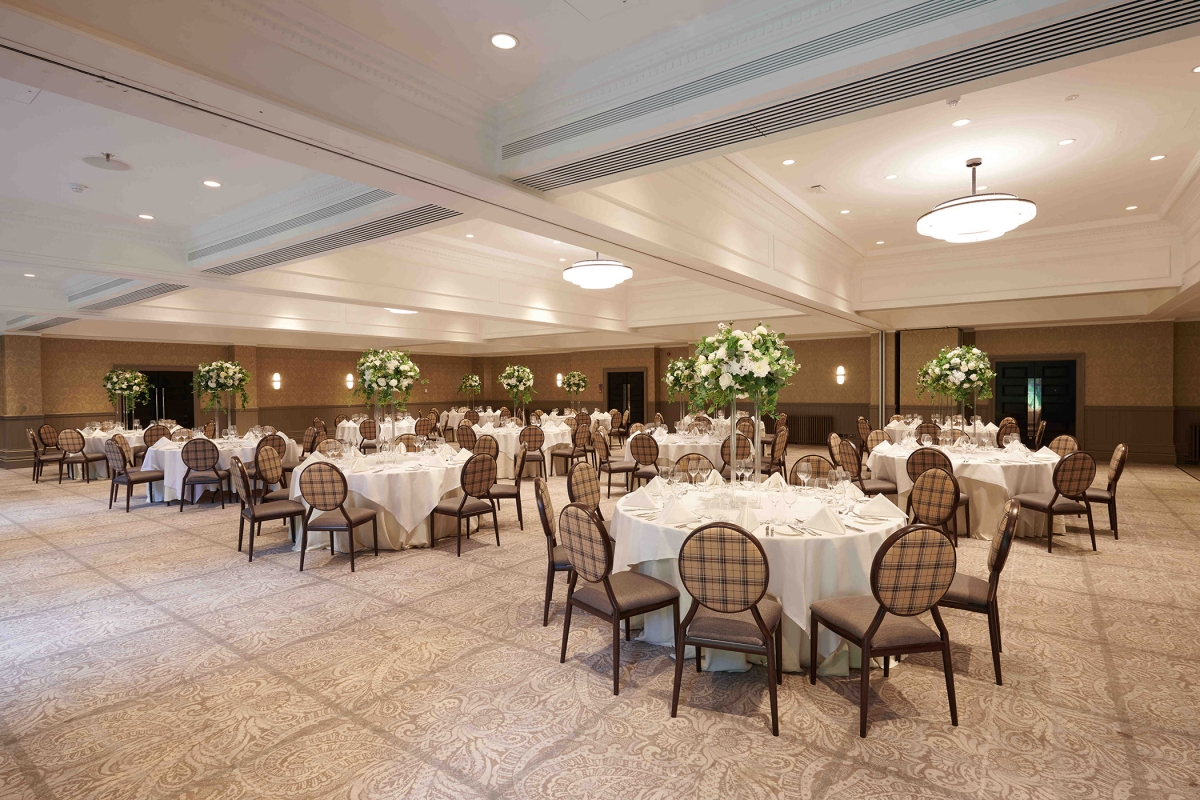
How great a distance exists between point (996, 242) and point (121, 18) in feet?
35.0

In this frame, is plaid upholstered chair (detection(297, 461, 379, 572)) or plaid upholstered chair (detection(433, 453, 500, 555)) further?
plaid upholstered chair (detection(433, 453, 500, 555))

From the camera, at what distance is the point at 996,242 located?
9586 mm

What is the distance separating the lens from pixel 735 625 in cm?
307

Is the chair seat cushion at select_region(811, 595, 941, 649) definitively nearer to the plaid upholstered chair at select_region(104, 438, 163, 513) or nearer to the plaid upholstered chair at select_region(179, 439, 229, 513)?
the plaid upholstered chair at select_region(179, 439, 229, 513)

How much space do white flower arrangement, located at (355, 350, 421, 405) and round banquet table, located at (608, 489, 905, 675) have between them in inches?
186

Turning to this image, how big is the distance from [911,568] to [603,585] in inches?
61.0

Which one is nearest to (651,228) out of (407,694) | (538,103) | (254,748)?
(538,103)

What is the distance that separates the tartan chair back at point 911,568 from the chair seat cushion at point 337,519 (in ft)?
14.1

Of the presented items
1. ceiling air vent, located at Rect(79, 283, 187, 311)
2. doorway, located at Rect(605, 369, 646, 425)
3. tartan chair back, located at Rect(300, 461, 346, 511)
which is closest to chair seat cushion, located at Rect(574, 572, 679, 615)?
tartan chair back, located at Rect(300, 461, 346, 511)

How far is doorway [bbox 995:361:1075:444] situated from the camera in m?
13.3

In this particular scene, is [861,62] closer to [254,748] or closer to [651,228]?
[651,228]

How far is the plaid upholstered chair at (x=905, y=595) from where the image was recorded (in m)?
2.81

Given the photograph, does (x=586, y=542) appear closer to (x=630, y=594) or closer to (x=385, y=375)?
(x=630, y=594)

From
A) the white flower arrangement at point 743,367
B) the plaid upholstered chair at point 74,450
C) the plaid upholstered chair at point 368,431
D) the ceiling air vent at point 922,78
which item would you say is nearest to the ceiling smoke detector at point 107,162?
the ceiling air vent at point 922,78
